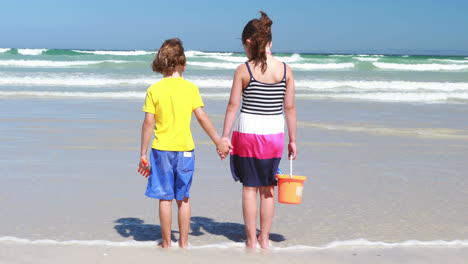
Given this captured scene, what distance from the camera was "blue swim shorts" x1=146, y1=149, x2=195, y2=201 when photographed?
3.36 meters

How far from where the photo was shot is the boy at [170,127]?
3336mm

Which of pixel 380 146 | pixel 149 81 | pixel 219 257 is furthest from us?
pixel 149 81

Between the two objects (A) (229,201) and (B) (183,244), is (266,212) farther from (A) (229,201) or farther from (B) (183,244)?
(A) (229,201)

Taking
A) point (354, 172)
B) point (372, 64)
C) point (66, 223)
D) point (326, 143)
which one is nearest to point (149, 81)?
point (326, 143)

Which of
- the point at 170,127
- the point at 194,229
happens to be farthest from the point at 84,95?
the point at 170,127

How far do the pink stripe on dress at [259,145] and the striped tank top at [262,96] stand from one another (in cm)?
15

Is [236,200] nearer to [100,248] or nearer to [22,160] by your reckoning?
[100,248]

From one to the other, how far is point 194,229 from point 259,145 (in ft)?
3.17

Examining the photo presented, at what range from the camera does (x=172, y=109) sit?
3.34 metres

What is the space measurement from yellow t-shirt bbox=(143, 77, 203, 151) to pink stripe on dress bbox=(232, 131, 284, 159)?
1.11 ft

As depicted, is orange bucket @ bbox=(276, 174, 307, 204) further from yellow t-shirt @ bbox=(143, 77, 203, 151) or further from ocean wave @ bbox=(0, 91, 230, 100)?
ocean wave @ bbox=(0, 91, 230, 100)

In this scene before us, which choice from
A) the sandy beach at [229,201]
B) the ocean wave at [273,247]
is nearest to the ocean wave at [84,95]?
the sandy beach at [229,201]

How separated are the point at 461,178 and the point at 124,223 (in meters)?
3.58

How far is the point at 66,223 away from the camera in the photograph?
406cm
